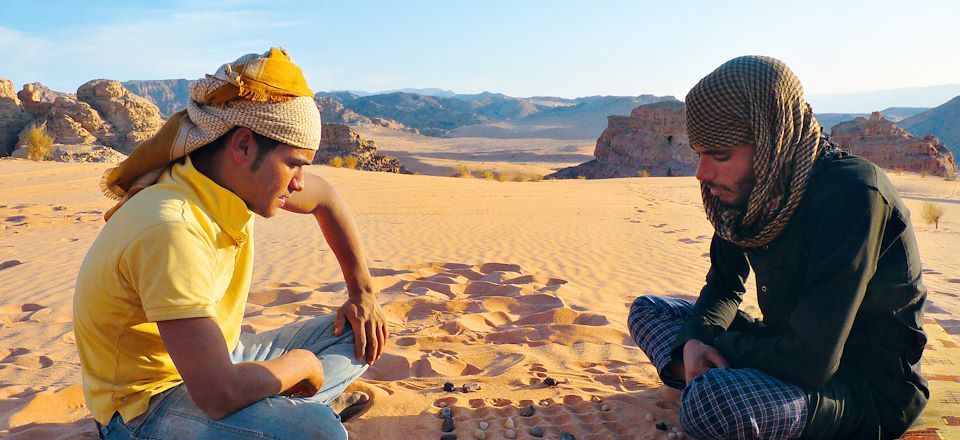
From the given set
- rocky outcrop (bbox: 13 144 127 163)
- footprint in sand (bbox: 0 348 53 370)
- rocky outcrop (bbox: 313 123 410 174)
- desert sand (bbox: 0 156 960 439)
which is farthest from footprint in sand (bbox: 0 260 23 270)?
rocky outcrop (bbox: 313 123 410 174)

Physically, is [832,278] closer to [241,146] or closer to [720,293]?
[720,293]

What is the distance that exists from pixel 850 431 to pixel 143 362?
229 cm

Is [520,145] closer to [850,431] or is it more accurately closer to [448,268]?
[448,268]

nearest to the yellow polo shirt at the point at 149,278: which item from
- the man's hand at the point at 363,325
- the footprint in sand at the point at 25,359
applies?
the man's hand at the point at 363,325

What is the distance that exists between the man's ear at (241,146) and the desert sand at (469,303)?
1335 millimetres

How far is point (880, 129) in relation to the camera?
29312mm

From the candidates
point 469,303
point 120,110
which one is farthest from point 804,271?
point 120,110

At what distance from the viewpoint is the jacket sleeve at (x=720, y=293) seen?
9.02ft

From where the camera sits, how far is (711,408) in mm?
2332

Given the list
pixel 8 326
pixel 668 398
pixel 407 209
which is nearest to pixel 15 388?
pixel 8 326

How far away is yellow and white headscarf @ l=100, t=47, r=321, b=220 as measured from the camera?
203cm

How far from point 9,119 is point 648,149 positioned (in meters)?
23.6

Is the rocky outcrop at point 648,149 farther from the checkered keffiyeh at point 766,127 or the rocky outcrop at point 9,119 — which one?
the checkered keffiyeh at point 766,127

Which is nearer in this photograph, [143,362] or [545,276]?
[143,362]
